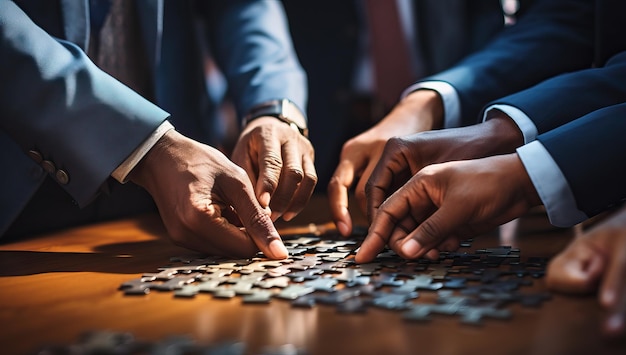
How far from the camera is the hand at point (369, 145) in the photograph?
196 centimetres

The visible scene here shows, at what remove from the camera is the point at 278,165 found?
6.20 feet

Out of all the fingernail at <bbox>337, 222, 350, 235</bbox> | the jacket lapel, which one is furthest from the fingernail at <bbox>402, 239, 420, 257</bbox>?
the jacket lapel

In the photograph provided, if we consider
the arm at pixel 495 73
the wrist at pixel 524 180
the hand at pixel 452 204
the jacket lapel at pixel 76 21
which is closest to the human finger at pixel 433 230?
the hand at pixel 452 204

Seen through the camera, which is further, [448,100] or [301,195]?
[448,100]

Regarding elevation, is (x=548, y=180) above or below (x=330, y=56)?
below

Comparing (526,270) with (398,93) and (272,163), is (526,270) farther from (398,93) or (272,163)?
(398,93)

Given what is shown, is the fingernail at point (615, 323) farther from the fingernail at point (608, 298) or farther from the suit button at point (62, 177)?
the suit button at point (62, 177)

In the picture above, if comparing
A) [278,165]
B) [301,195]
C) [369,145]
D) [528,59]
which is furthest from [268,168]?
[528,59]

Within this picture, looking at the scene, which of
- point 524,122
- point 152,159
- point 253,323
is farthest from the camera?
point 524,122

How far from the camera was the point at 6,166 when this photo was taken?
6.33 ft

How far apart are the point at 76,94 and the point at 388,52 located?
7.24 ft

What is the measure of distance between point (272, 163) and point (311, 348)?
1.00 metres

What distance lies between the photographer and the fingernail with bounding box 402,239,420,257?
144cm

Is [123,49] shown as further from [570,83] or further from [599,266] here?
[599,266]
